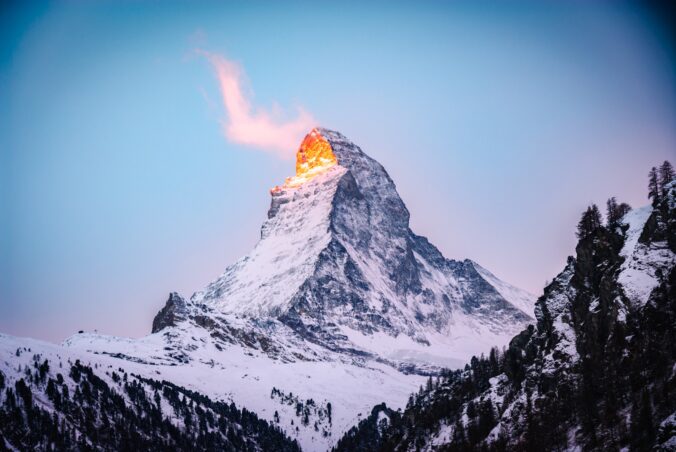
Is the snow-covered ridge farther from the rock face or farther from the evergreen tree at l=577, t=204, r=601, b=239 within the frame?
the evergreen tree at l=577, t=204, r=601, b=239

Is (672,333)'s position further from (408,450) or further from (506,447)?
(408,450)

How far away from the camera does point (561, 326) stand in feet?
Result: 502

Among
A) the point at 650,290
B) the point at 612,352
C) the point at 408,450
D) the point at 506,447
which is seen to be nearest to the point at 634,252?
the point at 650,290

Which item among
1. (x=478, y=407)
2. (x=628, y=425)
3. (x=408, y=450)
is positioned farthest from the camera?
(x=408, y=450)

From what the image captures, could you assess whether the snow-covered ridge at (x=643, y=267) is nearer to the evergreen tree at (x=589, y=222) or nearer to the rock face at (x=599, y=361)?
the rock face at (x=599, y=361)

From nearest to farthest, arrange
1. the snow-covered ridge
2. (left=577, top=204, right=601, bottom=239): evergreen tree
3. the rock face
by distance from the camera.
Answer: the rock face → the snow-covered ridge → (left=577, top=204, right=601, bottom=239): evergreen tree

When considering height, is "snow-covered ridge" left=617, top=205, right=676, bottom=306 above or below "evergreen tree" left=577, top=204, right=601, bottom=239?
below

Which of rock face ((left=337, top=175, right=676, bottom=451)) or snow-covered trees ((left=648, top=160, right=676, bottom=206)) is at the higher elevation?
snow-covered trees ((left=648, top=160, right=676, bottom=206))

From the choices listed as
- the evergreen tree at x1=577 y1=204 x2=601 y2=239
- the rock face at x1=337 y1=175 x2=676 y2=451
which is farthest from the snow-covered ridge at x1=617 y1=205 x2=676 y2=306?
the evergreen tree at x1=577 y1=204 x2=601 y2=239

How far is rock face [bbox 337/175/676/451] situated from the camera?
116 meters

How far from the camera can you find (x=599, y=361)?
132 metres

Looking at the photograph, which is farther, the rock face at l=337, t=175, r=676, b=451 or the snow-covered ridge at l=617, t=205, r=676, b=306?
the snow-covered ridge at l=617, t=205, r=676, b=306

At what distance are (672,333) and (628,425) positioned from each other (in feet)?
56.6

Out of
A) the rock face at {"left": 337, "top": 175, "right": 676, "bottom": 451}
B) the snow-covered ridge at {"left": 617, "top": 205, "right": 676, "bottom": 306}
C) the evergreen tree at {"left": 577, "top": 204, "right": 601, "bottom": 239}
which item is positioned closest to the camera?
the rock face at {"left": 337, "top": 175, "right": 676, "bottom": 451}
